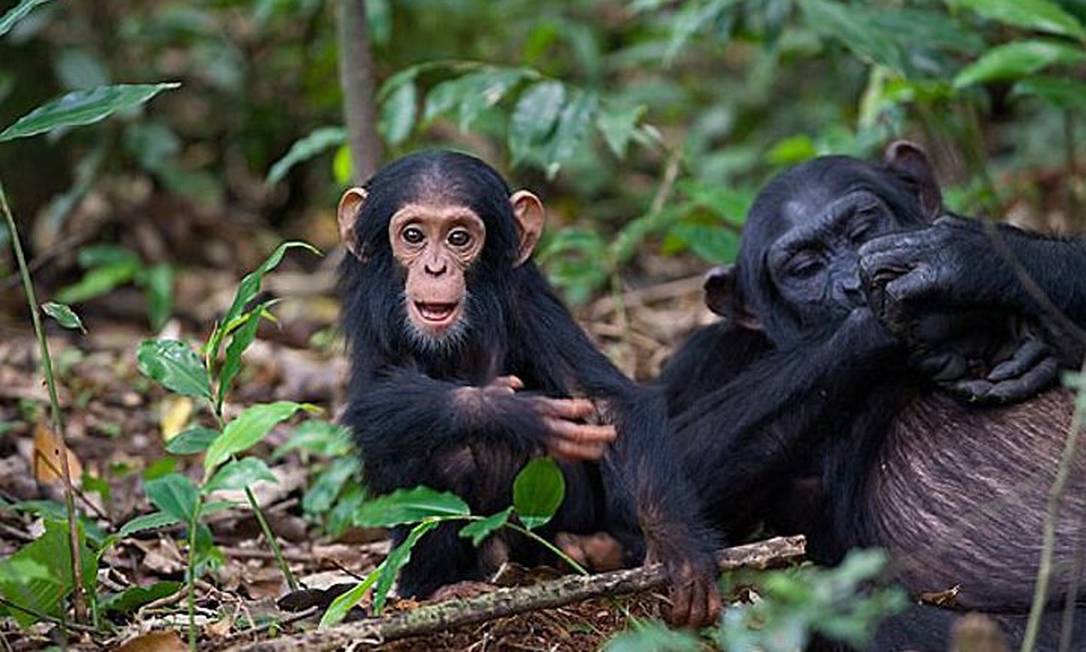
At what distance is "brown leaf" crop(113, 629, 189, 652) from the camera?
4246 millimetres

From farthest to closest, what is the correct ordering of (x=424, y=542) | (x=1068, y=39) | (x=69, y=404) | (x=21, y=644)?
(x=1068, y=39), (x=69, y=404), (x=424, y=542), (x=21, y=644)

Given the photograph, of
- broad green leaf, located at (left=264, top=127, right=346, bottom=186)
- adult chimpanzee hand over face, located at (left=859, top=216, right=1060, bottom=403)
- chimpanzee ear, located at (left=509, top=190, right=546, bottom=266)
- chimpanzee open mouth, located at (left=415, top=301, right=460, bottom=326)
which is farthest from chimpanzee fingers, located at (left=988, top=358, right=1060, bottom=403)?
broad green leaf, located at (left=264, top=127, right=346, bottom=186)

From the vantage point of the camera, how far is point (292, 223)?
11.7 meters

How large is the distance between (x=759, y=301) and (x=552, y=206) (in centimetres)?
613

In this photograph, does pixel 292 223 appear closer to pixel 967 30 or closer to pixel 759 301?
Answer: pixel 967 30

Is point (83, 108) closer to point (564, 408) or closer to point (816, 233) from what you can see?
point (564, 408)

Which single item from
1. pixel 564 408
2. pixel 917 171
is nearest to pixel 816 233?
pixel 917 171

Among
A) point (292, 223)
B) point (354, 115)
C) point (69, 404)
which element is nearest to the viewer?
point (354, 115)

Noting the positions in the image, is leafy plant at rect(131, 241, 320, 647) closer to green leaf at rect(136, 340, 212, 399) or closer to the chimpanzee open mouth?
green leaf at rect(136, 340, 212, 399)

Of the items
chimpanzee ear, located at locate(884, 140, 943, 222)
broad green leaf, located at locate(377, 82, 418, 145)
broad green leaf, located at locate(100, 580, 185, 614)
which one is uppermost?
broad green leaf, located at locate(377, 82, 418, 145)

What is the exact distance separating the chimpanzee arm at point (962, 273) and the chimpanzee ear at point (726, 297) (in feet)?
3.09

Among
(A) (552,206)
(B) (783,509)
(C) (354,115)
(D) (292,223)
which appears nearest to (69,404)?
(C) (354,115)

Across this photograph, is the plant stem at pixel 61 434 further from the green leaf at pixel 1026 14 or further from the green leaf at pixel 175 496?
the green leaf at pixel 1026 14

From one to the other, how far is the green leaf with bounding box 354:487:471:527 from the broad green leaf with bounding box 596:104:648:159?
2.77 m
